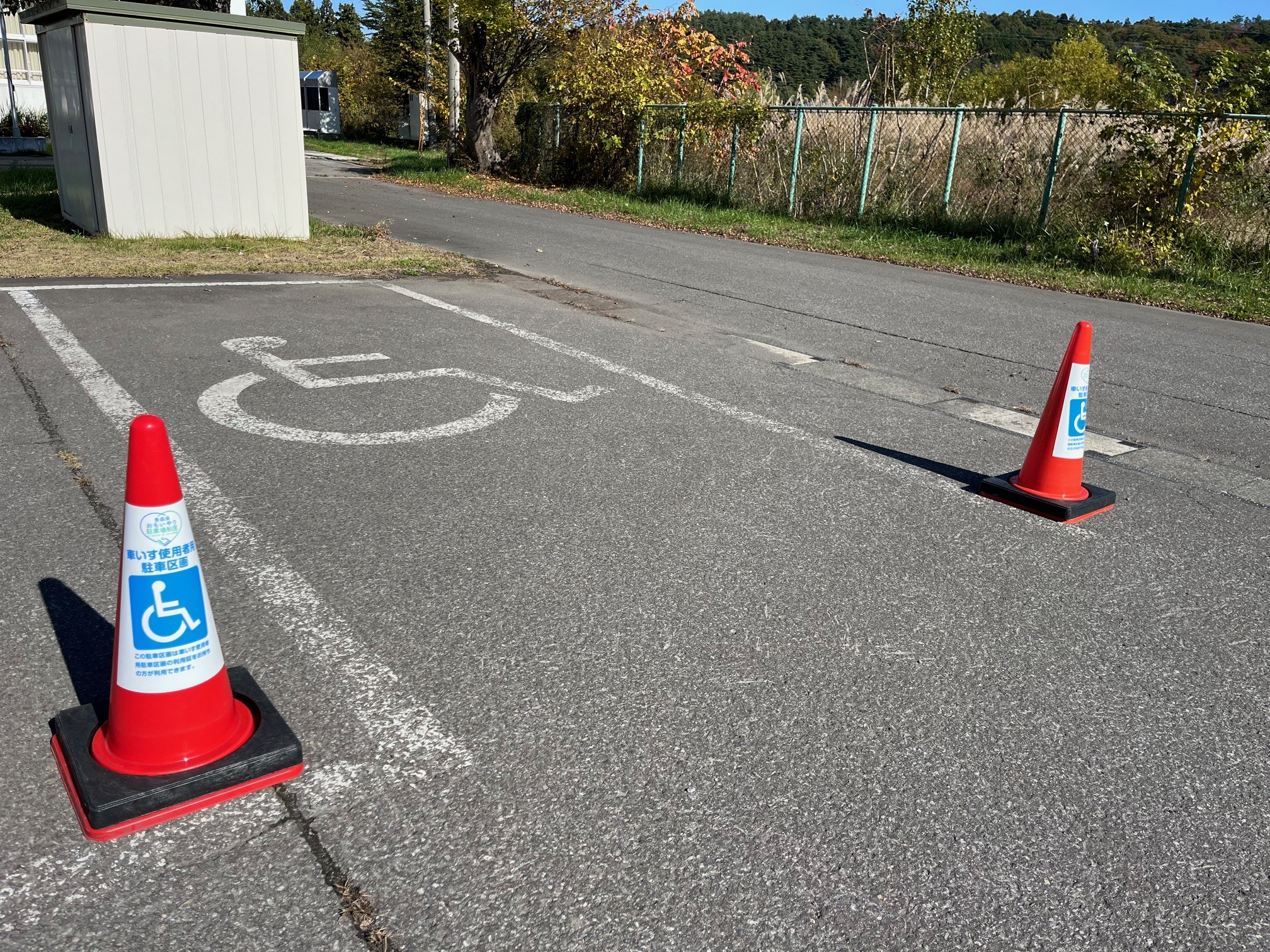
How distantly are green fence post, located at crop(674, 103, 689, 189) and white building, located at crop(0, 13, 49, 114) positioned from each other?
1826 cm

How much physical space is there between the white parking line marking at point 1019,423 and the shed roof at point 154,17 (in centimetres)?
802

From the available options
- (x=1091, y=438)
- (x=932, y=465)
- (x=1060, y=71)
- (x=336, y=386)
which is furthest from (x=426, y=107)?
(x=932, y=465)

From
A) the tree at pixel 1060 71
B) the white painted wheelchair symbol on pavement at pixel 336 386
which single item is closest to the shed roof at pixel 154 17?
the white painted wheelchair symbol on pavement at pixel 336 386

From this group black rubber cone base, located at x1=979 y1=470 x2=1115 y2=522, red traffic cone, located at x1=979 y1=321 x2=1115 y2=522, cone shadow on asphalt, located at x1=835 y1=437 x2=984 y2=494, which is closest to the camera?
black rubber cone base, located at x1=979 y1=470 x2=1115 y2=522

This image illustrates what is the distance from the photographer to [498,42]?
21.5 m

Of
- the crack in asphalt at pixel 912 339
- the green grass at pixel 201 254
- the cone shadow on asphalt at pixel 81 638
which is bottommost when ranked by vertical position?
the cone shadow on asphalt at pixel 81 638

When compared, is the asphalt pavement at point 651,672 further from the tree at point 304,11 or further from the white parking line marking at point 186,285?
the tree at point 304,11

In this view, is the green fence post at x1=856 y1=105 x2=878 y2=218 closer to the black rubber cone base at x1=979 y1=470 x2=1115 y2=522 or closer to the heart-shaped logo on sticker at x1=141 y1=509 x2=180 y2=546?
Result: the black rubber cone base at x1=979 y1=470 x2=1115 y2=522

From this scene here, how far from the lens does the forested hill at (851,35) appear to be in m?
47.7

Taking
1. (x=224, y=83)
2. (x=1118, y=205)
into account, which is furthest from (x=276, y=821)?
(x=1118, y=205)

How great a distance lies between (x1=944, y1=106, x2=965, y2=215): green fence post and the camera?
1470 centimetres

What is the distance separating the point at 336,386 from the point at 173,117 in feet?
20.8

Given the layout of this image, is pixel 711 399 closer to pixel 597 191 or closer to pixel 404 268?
pixel 404 268

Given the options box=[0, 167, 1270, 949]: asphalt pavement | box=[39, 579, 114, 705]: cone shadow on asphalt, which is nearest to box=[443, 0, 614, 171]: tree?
box=[0, 167, 1270, 949]: asphalt pavement
